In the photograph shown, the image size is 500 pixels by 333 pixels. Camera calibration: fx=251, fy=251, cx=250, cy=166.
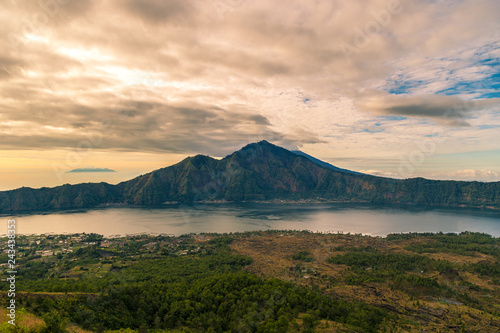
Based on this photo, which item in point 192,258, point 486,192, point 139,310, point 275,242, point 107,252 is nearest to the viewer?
point 139,310

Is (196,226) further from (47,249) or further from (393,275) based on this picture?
(393,275)

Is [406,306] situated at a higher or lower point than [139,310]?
lower

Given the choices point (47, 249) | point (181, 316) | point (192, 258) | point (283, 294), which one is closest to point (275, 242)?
point (192, 258)

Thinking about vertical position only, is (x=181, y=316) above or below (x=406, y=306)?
above

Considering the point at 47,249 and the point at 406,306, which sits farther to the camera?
the point at 47,249

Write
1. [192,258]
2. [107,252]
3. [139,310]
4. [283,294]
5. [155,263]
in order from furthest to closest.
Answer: [107,252] → [192,258] → [155,263] → [283,294] → [139,310]

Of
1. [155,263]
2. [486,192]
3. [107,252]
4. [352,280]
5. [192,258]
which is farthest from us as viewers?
[486,192]

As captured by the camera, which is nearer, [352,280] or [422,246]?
[352,280]

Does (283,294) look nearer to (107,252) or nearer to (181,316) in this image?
(181,316)

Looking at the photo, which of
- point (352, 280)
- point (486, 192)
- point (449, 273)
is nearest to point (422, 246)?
point (449, 273)
